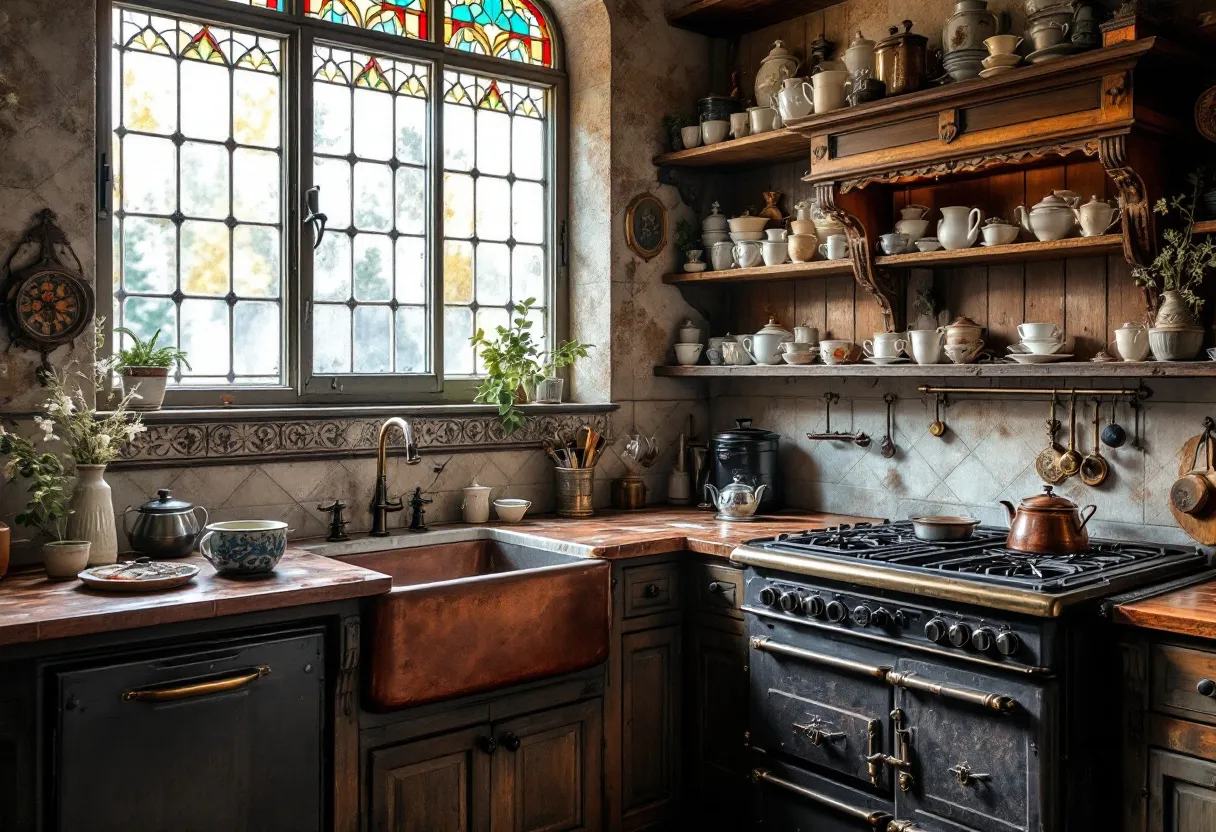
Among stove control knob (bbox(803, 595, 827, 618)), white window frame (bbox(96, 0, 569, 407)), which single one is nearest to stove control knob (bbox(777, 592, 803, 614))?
stove control knob (bbox(803, 595, 827, 618))

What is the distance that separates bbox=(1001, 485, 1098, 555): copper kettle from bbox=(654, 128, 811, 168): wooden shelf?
1.44m

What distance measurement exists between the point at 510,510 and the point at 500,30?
1.79 meters

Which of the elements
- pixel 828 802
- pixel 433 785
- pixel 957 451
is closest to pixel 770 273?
pixel 957 451

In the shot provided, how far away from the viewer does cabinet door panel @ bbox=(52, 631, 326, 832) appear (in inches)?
87.5

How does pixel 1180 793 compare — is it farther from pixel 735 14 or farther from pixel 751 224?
pixel 735 14

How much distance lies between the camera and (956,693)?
2.54m

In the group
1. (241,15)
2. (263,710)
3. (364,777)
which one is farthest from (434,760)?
(241,15)

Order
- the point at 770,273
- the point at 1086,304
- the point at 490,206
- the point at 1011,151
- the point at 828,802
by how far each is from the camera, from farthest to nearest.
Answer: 1. the point at 490,206
2. the point at 770,273
3. the point at 1086,304
4. the point at 1011,151
5. the point at 828,802

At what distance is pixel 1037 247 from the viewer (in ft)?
9.86

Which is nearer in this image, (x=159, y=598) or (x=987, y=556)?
(x=159, y=598)

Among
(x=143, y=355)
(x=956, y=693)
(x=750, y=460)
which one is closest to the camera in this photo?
(x=956, y=693)

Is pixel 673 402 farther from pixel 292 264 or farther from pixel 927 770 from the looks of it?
pixel 927 770

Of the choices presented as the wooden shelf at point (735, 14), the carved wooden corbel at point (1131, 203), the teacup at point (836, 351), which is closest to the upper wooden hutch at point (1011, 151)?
the carved wooden corbel at point (1131, 203)

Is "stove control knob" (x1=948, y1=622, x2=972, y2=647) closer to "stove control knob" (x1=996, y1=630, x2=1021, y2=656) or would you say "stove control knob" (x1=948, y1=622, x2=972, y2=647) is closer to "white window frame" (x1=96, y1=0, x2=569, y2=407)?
"stove control knob" (x1=996, y1=630, x2=1021, y2=656)
